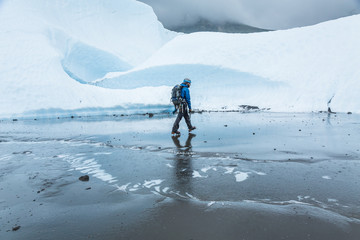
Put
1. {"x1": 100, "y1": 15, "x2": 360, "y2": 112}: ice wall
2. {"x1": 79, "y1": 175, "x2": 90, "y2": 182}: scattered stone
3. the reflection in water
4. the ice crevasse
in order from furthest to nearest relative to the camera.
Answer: {"x1": 100, "y1": 15, "x2": 360, "y2": 112}: ice wall → the ice crevasse → {"x1": 79, "y1": 175, "x2": 90, "y2": 182}: scattered stone → the reflection in water

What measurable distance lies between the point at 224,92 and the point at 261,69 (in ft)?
13.5

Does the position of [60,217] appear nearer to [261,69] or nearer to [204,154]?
[204,154]

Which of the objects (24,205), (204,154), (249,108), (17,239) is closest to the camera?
(17,239)

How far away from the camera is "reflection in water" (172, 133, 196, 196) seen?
12.3 ft

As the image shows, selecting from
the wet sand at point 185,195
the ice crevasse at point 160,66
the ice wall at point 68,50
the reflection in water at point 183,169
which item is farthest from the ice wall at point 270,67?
the reflection in water at point 183,169

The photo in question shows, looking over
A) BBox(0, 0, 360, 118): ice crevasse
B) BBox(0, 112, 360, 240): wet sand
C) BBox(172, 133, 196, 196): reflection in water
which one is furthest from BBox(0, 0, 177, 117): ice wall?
BBox(172, 133, 196, 196): reflection in water

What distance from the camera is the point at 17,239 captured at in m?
2.44

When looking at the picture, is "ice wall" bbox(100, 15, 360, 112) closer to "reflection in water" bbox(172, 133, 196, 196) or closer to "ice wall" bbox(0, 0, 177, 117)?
"ice wall" bbox(0, 0, 177, 117)

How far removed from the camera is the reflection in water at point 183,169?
12.3 feet

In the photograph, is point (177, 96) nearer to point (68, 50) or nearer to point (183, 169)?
point (183, 169)

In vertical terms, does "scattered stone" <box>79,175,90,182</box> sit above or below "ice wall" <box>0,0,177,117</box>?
below

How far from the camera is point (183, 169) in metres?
4.79

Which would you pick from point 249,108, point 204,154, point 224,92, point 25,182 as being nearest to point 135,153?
point 204,154

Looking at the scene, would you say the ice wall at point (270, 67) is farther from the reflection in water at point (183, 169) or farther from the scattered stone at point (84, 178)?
the scattered stone at point (84, 178)
